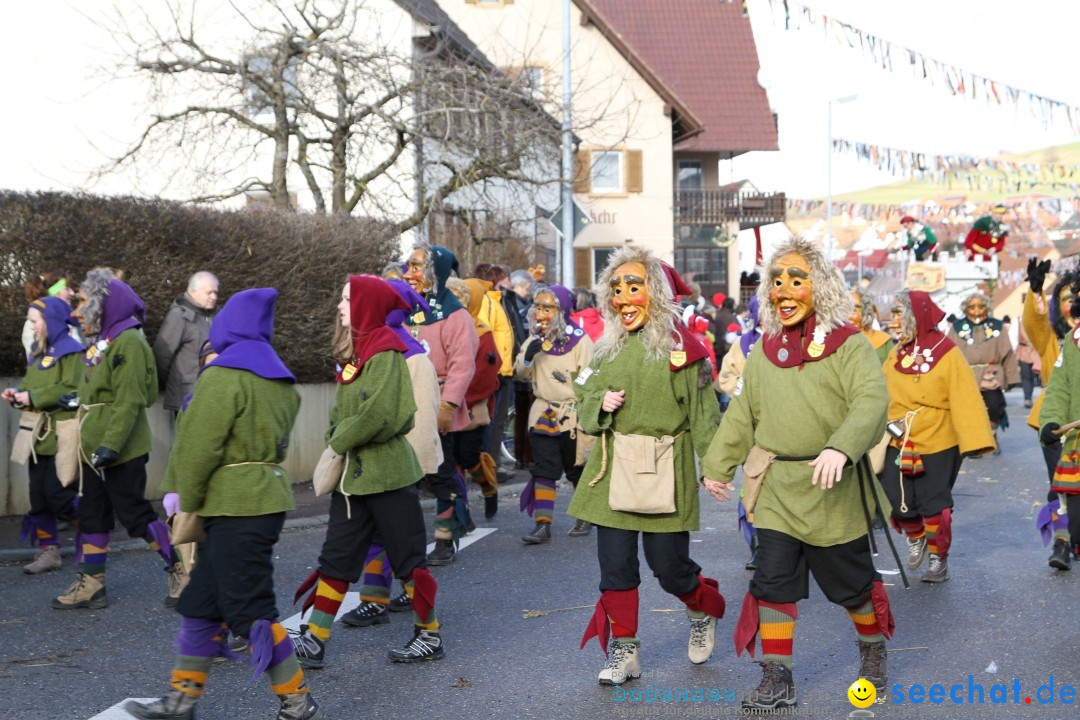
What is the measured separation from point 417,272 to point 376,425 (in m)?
2.91

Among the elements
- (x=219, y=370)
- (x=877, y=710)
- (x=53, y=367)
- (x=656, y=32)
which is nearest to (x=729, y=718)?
(x=877, y=710)

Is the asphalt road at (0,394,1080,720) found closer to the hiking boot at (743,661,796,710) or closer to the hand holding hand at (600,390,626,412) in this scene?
the hiking boot at (743,661,796,710)

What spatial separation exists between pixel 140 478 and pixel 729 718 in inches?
159

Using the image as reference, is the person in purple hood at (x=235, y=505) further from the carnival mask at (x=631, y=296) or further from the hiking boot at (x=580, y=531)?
the hiking boot at (x=580, y=531)

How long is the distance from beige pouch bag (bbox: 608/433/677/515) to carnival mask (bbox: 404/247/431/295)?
3.22 metres

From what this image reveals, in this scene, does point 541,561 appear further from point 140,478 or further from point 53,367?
point 53,367

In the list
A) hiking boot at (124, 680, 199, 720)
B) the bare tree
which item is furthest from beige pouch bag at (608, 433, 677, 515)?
the bare tree

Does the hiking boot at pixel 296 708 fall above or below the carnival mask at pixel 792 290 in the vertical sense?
below

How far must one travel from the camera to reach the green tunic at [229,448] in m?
5.27

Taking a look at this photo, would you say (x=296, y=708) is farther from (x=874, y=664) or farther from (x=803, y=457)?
(x=874, y=664)

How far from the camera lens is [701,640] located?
20.5 ft

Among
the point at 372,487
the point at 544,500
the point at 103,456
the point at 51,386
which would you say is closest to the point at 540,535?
the point at 544,500

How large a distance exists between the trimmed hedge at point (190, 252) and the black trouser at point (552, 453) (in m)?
3.65

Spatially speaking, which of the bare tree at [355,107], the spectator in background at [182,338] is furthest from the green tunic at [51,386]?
the bare tree at [355,107]
